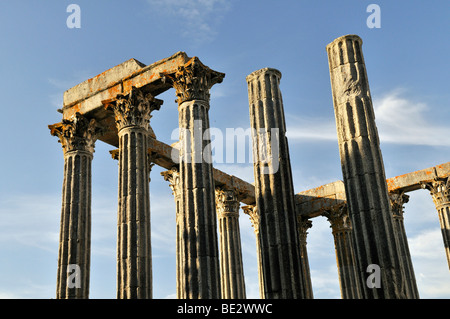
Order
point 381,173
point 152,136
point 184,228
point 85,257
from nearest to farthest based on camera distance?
1. point 381,173
2. point 184,228
3. point 85,257
4. point 152,136

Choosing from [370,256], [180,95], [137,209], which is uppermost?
[180,95]

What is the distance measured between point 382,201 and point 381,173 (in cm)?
104

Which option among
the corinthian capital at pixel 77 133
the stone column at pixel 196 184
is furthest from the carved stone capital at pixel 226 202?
the stone column at pixel 196 184

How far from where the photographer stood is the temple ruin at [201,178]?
16469 millimetres

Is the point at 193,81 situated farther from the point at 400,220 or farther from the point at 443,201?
the point at 400,220

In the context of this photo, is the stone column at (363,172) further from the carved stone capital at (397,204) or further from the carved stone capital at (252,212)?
the carved stone capital at (252,212)

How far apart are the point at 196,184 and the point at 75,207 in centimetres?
755

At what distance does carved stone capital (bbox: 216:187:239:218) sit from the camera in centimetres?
3344

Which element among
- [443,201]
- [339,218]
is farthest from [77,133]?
[443,201]

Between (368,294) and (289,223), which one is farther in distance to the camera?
(289,223)

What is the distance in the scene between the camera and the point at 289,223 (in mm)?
18922

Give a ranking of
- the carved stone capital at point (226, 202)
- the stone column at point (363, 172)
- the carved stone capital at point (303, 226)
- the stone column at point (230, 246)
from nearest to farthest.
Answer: the stone column at point (363, 172) < the stone column at point (230, 246) < the carved stone capital at point (226, 202) < the carved stone capital at point (303, 226)

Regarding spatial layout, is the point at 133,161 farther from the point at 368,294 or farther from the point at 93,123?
the point at 368,294
